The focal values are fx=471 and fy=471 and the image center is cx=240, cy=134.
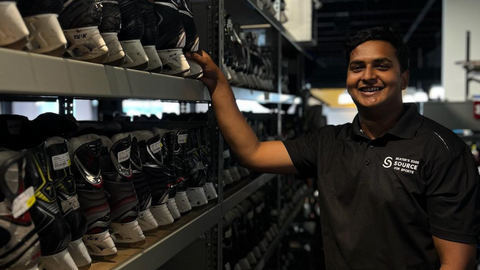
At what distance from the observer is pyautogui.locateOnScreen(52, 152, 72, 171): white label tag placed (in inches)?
44.1

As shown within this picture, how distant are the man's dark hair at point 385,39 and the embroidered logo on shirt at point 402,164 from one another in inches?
16.2

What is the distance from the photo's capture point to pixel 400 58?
2.00 metres

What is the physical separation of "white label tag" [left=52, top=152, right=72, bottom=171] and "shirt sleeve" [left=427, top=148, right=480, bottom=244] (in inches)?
52.4

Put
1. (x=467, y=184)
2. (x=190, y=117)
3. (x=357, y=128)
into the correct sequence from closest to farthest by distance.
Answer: (x=467, y=184), (x=357, y=128), (x=190, y=117)

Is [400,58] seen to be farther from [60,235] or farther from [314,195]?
[314,195]

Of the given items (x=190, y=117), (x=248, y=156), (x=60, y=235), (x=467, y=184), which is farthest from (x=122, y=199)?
(x=467, y=184)

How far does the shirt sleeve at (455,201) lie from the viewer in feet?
5.75

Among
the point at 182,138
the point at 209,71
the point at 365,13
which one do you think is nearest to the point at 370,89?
the point at 209,71

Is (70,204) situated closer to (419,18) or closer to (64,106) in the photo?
(64,106)

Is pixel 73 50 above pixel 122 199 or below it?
above

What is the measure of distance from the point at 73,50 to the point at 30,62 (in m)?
0.25

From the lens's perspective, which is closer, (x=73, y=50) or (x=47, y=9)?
(x=47, y=9)

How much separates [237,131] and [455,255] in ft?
3.30

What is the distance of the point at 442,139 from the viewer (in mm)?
1860
